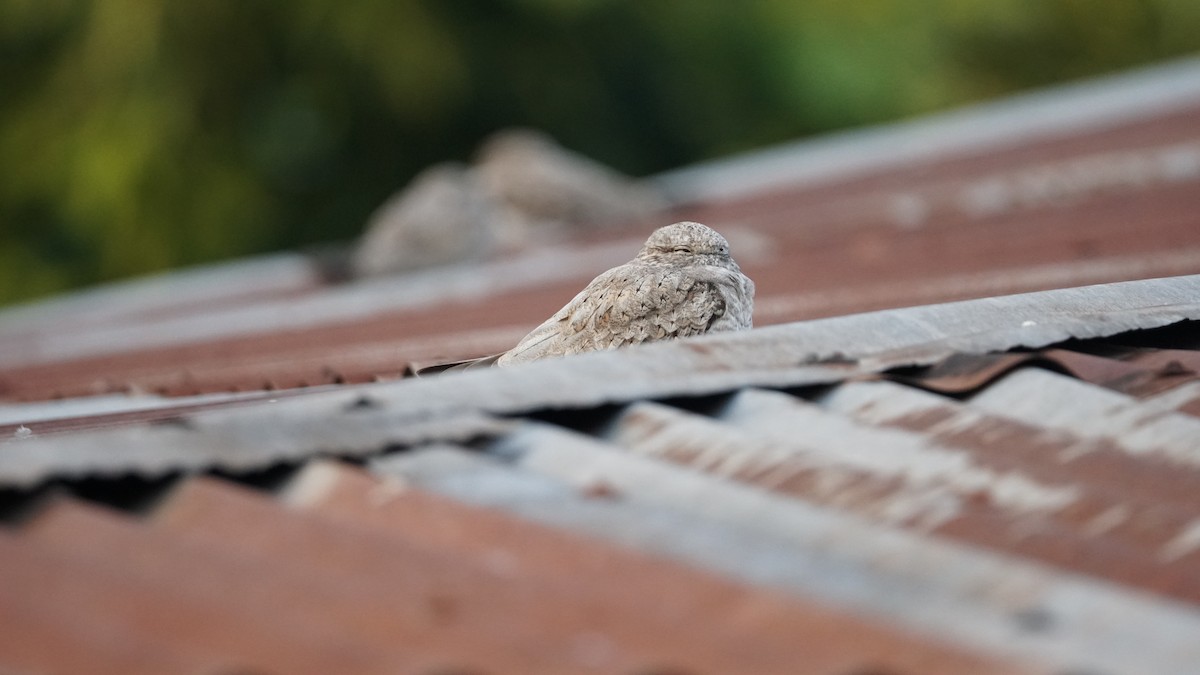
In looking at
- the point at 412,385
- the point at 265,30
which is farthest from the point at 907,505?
the point at 265,30

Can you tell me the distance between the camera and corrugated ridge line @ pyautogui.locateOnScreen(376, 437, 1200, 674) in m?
1.73

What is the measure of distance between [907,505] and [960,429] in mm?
369

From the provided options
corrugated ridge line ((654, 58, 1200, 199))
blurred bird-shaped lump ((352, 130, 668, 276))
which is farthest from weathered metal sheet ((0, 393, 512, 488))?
corrugated ridge line ((654, 58, 1200, 199))

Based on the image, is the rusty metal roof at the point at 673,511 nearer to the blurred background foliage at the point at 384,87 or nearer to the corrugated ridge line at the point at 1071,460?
the corrugated ridge line at the point at 1071,460

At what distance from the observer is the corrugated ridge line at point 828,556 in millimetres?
1728

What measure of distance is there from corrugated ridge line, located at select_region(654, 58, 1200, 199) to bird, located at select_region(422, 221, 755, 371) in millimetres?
6748

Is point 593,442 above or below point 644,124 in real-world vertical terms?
below

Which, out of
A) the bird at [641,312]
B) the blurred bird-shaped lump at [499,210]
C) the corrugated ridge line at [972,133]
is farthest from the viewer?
the corrugated ridge line at [972,133]

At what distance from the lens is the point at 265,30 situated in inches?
765

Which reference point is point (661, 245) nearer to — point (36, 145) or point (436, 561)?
point (436, 561)

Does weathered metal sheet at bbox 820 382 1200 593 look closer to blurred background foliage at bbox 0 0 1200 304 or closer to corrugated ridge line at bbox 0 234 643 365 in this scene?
corrugated ridge line at bbox 0 234 643 365

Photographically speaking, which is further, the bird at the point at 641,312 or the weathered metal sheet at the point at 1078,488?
the bird at the point at 641,312

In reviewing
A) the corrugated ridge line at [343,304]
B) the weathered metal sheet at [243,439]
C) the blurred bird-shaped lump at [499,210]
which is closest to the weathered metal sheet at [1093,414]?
the weathered metal sheet at [243,439]

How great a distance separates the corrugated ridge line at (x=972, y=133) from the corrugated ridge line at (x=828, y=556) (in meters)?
7.94
